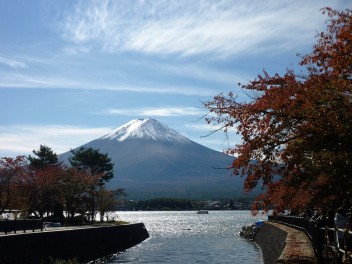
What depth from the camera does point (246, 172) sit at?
12383mm

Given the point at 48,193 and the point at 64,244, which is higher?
the point at 48,193

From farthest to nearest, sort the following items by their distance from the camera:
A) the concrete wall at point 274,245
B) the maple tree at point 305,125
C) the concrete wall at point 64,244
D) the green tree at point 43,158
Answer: the green tree at point 43,158 → the concrete wall at point 274,245 → the concrete wall at point 64,244 → the maple tree at point 305,125

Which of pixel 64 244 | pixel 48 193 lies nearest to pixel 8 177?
pixel 48 193

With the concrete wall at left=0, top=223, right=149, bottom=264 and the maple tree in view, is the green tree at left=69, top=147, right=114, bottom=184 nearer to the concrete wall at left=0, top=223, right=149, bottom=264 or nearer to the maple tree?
the concrete wall at left=0, top=223, right=149, bottom=264

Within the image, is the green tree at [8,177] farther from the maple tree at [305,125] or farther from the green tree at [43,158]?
the maple tree at [305,125]

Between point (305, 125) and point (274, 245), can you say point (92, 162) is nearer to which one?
point (274, 245)

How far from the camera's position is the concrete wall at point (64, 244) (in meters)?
23.0

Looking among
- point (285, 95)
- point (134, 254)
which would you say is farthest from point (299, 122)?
point (134, 254)

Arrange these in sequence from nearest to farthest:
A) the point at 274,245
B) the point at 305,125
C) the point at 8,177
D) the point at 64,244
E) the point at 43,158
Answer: the point at 305,125, the point at 64,244, the point at 274,245, the point at 8,177, the point at 43,158

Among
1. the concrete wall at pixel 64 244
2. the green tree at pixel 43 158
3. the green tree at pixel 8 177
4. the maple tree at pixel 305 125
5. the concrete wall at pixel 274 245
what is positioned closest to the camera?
the maple tree at pixel 305 125

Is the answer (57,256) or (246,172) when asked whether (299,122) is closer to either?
(246,172)

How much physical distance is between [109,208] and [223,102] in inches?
2123

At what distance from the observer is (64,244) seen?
1203 inches

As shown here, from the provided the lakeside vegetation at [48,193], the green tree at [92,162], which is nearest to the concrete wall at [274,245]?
the lakeside vegetation at [48,193]
